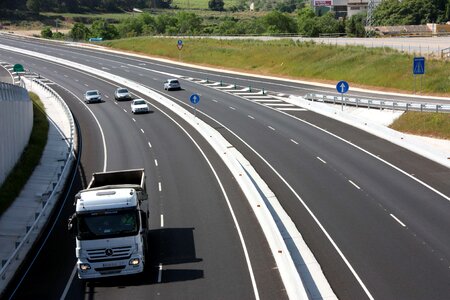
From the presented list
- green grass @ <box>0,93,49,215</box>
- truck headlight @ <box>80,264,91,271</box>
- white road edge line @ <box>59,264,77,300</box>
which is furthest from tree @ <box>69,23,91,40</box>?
truck headlight @ <box>80,264,91,271</box>

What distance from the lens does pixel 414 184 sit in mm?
28453

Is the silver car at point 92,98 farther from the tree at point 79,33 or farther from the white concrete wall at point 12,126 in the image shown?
the tree at point 79,33

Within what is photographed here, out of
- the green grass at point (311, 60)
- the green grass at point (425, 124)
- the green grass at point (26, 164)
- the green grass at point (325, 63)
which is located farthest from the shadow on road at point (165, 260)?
the green grass at point (311, 60)

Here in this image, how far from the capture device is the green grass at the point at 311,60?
66.0 m

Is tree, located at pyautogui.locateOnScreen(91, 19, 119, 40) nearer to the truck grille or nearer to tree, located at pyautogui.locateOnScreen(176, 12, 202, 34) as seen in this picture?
tree, located at pyautogui.locateOnScreen(176, 12, 202, 34)

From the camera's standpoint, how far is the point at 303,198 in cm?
2681

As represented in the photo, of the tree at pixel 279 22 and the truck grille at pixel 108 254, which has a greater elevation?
the tree at pixel 279 22

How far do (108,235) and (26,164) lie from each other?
19490 mm

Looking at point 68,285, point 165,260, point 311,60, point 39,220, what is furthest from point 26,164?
point 311,60

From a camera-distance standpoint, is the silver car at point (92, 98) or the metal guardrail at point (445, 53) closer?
the silver car at point (92, 98)

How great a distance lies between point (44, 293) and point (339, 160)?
1994 centimetres

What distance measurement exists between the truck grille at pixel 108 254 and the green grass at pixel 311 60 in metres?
47.9

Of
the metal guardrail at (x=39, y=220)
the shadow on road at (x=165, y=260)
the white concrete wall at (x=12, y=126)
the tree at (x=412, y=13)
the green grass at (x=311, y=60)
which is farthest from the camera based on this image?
the tree at (x=412, y=13)

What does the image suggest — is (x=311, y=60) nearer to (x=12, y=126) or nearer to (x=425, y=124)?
(x=425, y=124)
